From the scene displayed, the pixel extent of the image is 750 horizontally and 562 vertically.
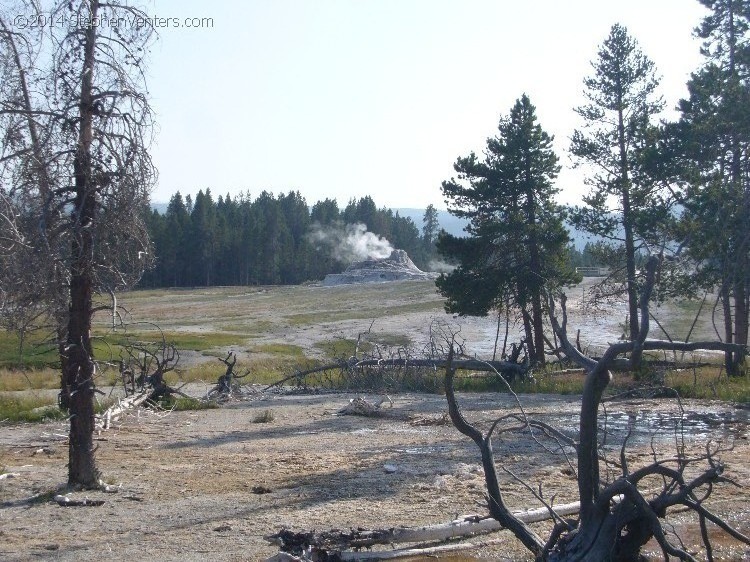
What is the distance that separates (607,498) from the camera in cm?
680

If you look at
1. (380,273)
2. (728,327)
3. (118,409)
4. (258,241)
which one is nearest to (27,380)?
(118,409)

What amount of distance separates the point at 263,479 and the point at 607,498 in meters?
6.25

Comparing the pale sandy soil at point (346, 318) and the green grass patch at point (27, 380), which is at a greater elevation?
the pale sandy soil at point (346, 318)

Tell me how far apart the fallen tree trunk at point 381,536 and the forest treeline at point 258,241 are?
87.0 meters

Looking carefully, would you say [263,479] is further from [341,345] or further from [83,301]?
[341,345]

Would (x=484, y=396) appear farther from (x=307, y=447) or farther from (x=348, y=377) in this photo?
(x=307, y=447)

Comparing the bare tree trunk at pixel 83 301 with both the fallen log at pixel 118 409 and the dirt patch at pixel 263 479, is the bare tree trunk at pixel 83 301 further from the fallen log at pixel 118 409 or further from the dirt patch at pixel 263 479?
the fallen log at pixel 118 409

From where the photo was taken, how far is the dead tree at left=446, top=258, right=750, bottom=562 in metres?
6.50

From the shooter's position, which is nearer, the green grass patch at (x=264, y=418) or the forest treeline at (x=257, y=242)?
the green grass patch at (x=264, y=418)

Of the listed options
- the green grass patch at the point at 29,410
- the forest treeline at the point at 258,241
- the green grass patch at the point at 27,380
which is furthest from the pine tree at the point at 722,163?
the forest treeline at the point at 258,241

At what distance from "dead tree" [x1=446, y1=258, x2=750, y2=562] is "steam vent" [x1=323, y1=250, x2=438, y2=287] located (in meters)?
88.8

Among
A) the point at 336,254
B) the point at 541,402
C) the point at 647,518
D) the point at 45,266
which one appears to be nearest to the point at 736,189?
the point at 541,402

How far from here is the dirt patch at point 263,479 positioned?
8.83 m

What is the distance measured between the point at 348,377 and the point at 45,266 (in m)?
15.7
